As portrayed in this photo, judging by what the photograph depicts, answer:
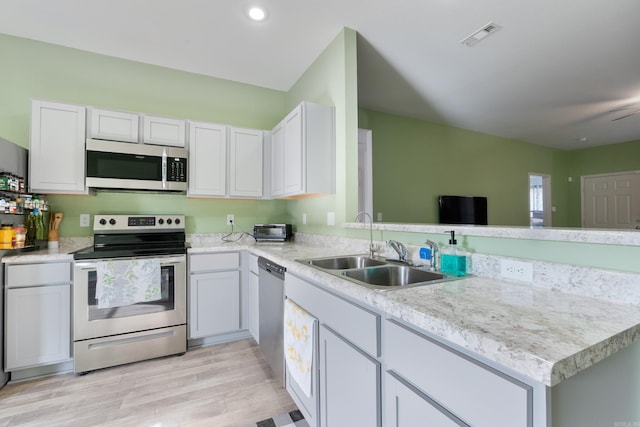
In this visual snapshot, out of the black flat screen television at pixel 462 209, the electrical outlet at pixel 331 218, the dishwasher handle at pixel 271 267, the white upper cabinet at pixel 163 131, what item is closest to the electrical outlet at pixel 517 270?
the dishwasher handle at pixel 271 267

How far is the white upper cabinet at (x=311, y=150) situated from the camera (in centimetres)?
239

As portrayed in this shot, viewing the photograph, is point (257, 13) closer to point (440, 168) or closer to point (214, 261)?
point (214, 261)

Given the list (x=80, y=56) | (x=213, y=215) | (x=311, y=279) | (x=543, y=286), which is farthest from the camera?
(x=213, y=215)

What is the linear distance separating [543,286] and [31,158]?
3.43 meters

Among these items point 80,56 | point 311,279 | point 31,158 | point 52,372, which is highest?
point 80,56

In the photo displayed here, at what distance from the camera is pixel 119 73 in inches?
110

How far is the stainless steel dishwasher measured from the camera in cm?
186

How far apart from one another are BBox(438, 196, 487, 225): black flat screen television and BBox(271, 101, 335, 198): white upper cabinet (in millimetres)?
2788

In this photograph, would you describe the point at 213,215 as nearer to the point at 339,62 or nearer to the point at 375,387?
the point at 339,62

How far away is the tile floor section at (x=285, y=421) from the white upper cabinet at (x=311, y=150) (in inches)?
61.3

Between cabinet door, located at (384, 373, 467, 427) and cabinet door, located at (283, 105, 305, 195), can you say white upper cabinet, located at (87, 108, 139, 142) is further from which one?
cabinet door, located at (384, 373, 467, 427)

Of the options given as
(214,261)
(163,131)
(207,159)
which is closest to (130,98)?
(163,131)

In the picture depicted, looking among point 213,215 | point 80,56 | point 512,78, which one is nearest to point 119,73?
point 80,56

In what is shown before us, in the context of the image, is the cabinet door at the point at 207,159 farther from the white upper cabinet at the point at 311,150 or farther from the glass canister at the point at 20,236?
the glass canister at the point at 20,236
